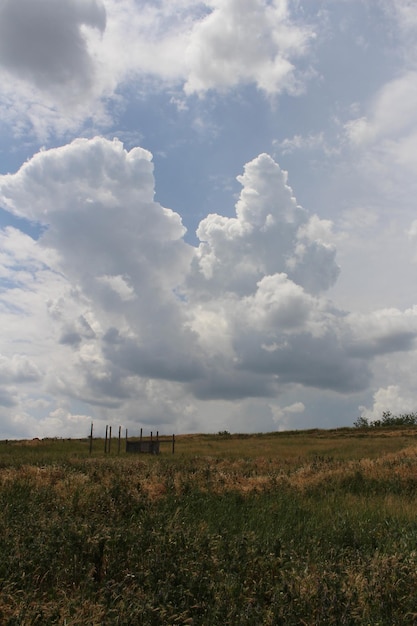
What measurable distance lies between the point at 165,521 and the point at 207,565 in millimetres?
2675

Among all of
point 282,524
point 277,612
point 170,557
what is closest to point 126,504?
point 282,524

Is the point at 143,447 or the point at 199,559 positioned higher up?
the point at 143,447

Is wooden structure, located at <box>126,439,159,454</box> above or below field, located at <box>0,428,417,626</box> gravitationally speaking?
above

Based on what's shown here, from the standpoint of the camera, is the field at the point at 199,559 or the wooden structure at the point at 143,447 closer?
the field at the point at 199,559

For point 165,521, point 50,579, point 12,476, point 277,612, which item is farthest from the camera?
point 12,476

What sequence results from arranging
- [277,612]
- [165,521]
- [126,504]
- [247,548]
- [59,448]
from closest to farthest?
1. [277,612]
2. [247,548]
3. [165,521]
4. [126,504]
5. [59,448]

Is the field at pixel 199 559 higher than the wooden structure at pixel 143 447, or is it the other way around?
the wooden structure at pixel 143 447

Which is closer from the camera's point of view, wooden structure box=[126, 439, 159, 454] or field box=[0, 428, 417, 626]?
field box=[0, 428, 417, 626]

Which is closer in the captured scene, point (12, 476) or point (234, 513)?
point (234, 513)

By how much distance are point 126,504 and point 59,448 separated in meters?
31.9

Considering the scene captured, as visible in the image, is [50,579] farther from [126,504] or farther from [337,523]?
[337,523]

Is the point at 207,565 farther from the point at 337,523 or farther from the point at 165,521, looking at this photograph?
the point at 337,523

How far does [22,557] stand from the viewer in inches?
260

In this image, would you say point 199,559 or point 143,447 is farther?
point 143,447
